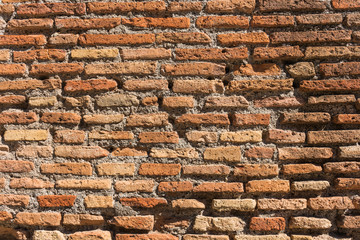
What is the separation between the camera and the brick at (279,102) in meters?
1.65

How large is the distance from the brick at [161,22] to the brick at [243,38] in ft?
0.74

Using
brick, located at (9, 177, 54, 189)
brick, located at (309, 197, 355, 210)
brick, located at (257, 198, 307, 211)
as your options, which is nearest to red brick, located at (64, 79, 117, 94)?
brick, located at (9, 177, 54, 189)

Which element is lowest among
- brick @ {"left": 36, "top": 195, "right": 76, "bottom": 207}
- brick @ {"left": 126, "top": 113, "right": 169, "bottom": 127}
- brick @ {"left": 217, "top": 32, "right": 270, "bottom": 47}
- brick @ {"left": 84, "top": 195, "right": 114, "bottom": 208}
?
brick @ {"left": 36, "top": 195, "right": 76, "bottom": 207}

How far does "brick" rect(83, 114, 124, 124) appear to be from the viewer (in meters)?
1.67

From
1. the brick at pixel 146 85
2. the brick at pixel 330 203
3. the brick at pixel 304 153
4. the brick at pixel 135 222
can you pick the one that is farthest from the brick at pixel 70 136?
the brick at pixel 330 203

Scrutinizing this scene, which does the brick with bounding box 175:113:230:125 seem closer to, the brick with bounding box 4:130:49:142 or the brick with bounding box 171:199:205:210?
the brick with bounding box 171:199:205:210

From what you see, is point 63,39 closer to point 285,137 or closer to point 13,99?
point 13,99

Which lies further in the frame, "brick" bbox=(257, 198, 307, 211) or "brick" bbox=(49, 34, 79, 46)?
"brick" bbox=(49, 34, 79, 46)

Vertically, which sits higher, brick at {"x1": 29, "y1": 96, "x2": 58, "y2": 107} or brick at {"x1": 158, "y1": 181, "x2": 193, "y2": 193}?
brick at {"x1": 29, "y1": 96, "x2": 58, "y2": 107}

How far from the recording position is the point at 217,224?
159 centimetres

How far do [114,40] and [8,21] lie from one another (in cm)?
69

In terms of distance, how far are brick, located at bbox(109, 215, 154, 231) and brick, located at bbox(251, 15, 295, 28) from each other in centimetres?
130

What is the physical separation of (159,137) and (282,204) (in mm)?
797

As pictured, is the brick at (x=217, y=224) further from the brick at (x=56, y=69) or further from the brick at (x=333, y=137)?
the brick at (x=56, y=69)
